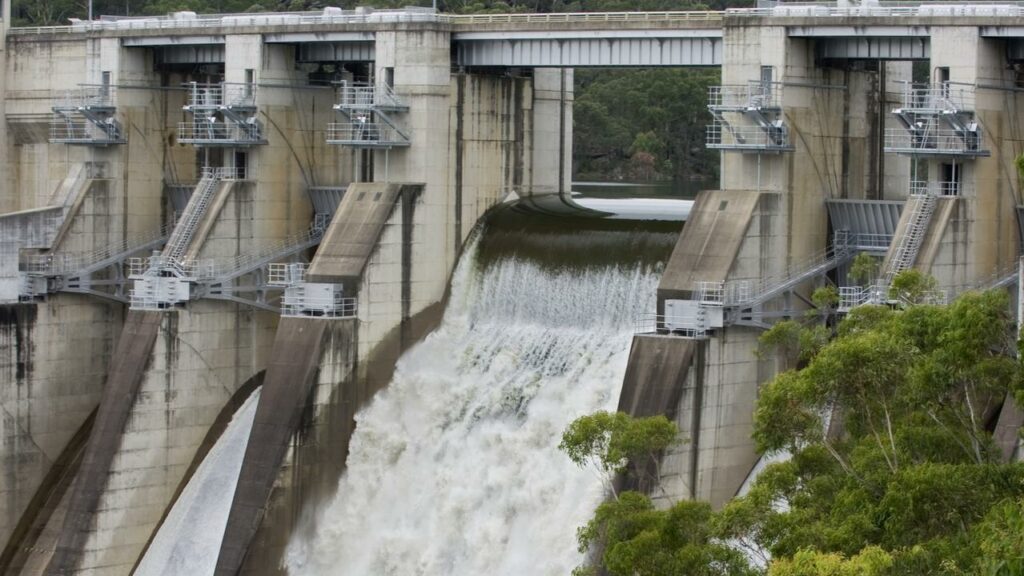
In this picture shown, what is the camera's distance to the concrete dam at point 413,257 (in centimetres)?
5438

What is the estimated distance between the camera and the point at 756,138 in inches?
2250

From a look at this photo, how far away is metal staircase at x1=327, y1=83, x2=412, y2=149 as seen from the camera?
64125 millimetres

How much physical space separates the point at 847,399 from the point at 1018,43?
50.4ft

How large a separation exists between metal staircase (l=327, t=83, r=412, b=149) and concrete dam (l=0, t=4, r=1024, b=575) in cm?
12

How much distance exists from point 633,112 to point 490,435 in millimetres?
52910

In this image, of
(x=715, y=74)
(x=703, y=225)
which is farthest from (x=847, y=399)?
(x=715, y=74)

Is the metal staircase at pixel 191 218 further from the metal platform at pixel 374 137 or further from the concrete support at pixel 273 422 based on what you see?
the concrete support at pixel 273 422

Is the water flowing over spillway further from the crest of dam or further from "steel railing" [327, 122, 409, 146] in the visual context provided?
"steel railing" [327, 122, 409, 146]

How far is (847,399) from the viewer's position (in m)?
42.8

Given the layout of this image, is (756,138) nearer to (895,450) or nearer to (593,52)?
(593,52)

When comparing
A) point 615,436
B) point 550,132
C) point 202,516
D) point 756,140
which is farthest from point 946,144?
point 202,516

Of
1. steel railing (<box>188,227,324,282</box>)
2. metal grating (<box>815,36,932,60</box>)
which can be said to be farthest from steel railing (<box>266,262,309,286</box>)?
metal grating (<box>815,36,932,60</box>)

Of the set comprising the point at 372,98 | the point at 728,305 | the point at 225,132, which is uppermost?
the point at 372,98

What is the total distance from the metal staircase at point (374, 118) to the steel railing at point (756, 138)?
437 inches
